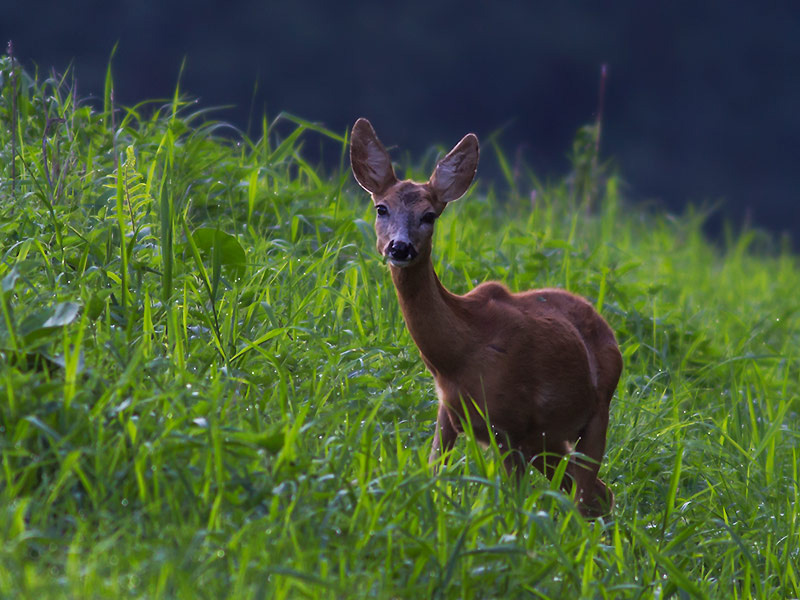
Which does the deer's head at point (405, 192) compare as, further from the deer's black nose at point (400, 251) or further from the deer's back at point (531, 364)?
the deer's back at point (531, 364)

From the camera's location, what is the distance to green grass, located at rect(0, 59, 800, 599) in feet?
8.75

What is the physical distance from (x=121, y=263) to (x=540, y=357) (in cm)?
140

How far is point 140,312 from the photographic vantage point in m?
A: 3.74

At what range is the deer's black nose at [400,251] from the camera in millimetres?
3559

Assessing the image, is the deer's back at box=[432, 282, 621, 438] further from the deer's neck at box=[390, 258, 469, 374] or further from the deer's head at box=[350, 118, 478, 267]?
the deer's head at box=[350, 118, 478, 267]

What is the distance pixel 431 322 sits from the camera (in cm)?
366

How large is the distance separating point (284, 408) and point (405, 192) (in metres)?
1.02

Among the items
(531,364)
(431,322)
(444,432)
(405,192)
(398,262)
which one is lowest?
(444,432)

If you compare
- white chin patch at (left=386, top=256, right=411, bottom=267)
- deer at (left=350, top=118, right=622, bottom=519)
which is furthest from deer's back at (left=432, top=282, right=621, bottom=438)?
white chin patch at (left=386, top=256, right=411, bottom=267)

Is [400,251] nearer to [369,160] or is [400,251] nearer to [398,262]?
[398,262]

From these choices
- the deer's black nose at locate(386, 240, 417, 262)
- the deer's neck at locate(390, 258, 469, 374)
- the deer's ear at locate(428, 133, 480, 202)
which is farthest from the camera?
the deer's ear at locate(428, 133, 480, 202)

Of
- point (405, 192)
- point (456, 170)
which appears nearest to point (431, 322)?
point (405, 192)

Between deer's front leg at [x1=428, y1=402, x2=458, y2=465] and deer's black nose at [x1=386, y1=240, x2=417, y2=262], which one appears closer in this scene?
deer's black nose at [x1=386, y1=240, x2=417, y2=262]

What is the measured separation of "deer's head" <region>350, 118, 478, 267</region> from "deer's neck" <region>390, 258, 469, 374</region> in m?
0.08
